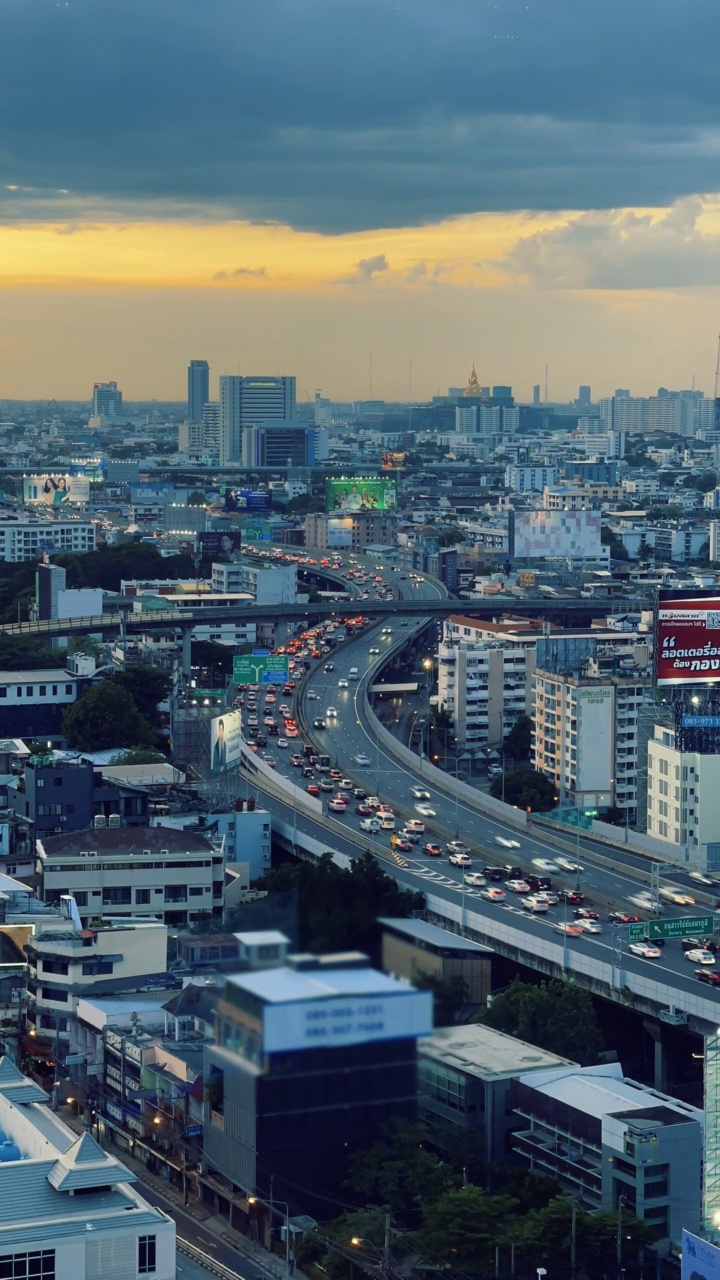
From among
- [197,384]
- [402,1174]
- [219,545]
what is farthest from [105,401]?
[402,1174]

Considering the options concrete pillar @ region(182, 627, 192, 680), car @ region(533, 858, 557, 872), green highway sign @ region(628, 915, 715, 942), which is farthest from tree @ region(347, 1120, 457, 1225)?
concrete pillar @ region(182, 627, 192, 680)

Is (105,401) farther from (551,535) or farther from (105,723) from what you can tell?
(105,723)

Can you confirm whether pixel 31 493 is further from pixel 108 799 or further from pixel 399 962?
pixel 399 962

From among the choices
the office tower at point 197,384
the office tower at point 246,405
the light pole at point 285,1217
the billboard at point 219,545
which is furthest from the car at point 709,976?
the office tower at point 197,384

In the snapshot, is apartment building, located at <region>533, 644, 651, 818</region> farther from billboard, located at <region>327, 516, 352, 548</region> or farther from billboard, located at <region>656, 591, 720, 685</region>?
billboard, located at <region>327, 516, 352, 548</region>

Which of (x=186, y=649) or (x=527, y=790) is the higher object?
(x=186, y=649)

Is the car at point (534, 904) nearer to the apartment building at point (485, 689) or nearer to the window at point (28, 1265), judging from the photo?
the window at point (28, 1265)

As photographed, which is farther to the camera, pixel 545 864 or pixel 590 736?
pixel 590 736
